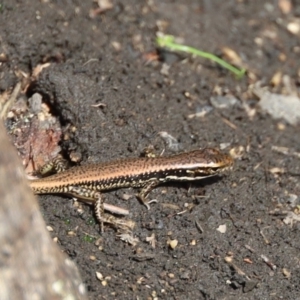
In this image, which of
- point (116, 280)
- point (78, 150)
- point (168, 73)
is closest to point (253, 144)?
point (168, 73)

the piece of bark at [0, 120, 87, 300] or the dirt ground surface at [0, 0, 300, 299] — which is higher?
the piece of bark at [0, 120, 87, 300]

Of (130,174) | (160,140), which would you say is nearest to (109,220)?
(130,174)

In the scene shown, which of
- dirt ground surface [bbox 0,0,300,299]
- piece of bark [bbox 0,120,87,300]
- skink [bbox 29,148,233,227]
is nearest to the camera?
piece of bark [bbox 0,120,87,300]

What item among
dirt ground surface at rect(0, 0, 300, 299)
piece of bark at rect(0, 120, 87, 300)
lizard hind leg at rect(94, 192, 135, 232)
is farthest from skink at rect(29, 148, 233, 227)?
piece of bark at rect(0, 120, 87, 300)

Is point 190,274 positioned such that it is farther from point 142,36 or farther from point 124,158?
point 142,36

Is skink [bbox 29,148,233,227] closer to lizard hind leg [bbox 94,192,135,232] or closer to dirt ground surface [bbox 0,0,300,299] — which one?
lizard hind leg [bbox 94,192,135,232]

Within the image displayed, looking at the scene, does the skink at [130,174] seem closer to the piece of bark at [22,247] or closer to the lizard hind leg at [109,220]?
the lizard hind leg at [109,220]
